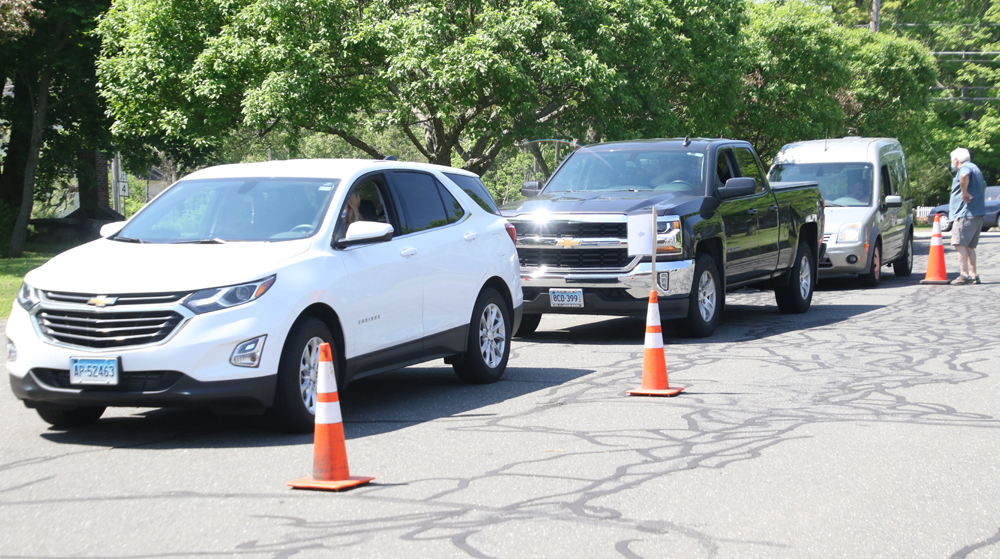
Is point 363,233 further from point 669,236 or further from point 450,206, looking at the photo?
point 669,236

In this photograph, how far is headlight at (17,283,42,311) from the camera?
677cm

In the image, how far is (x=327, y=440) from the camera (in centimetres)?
561

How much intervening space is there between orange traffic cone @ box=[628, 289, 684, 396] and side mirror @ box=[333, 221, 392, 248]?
2196 mm

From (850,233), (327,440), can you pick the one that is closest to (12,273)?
(850,233)

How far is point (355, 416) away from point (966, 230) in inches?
518

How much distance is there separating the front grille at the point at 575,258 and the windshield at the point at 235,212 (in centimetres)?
Answer: 419

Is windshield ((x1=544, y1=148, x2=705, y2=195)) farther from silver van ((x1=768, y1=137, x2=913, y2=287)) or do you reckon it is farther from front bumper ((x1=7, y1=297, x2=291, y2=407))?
front bumper ((x1=7, y1=297, x2=291, y2=407))

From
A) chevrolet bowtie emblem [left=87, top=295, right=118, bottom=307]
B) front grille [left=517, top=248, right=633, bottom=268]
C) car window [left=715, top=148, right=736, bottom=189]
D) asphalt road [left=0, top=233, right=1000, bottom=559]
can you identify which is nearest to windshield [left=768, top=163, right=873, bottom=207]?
car window [left=715, top=148, right=736, bottom=189]

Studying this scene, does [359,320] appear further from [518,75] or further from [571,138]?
[571,138]

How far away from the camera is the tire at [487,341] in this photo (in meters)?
8.98

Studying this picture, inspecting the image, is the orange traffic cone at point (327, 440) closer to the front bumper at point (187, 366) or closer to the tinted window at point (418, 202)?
the front bumper at point (187, 366)

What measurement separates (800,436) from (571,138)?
19868 millimetres

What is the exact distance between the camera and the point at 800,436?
273 inches

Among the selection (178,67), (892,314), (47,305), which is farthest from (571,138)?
(47,305)
